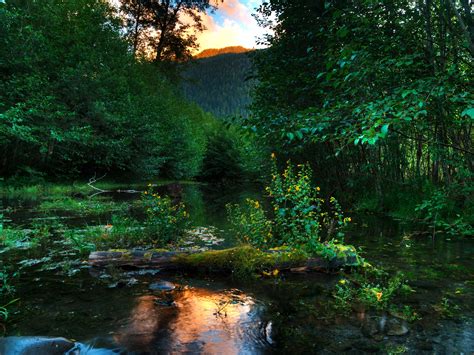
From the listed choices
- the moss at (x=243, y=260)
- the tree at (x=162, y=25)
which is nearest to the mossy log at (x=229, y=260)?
the moss at (x=243, y=260)

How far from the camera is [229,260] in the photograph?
783cm

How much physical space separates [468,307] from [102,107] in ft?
90.3

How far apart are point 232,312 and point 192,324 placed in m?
0.74

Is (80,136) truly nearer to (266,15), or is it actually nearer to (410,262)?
(266,15)

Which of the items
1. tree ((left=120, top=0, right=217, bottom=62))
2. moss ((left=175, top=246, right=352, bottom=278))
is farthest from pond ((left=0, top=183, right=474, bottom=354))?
tree ((left=120, top=0, right=217, bottom=62))

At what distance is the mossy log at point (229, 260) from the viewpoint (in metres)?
7.65

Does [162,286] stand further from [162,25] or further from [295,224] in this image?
[162,25]

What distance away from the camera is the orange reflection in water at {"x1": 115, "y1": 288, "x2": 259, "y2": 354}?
15.6 ft

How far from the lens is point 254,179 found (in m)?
50.9

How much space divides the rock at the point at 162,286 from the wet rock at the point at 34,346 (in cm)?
238

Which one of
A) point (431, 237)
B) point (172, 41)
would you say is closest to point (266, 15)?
point (431, 237)

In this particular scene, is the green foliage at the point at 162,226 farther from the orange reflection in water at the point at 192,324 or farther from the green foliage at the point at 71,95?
the green foliage at the point at 71,95

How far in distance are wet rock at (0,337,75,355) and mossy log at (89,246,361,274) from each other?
11.5 ft

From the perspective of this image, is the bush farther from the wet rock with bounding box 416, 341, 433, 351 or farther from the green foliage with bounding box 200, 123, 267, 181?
the green foliage with bounding box 200, 123, 267, 181
